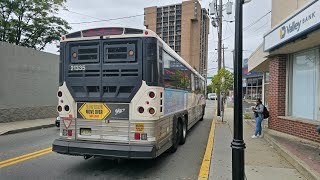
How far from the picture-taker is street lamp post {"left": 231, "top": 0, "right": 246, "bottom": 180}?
434 centimetres

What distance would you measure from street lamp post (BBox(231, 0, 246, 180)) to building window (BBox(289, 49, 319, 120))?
5.17 meters

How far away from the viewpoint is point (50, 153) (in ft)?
26.1

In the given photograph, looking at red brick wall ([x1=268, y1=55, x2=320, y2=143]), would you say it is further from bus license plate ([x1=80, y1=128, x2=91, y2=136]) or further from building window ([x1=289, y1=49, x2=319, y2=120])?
bus license plate ([x1=80, y1=128, x2=91, y2=136])

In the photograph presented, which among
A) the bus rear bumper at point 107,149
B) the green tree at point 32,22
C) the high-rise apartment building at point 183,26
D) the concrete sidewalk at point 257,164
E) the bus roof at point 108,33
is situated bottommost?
the concrete sidewalk at point 257,164

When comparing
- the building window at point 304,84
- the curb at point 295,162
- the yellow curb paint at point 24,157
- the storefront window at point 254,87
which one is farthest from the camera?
the storefront window at point 254,87

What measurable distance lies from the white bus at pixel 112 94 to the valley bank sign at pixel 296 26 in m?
3.56

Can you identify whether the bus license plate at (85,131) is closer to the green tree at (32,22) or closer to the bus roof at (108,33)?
the bus roof at (108,33)

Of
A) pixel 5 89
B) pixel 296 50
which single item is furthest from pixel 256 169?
pixel 5 89

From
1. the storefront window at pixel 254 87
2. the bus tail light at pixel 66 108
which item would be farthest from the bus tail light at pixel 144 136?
the storefront window at pixel 254 87

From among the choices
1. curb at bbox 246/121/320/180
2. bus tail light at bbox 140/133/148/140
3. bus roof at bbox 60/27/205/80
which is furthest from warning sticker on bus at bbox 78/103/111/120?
curb at bbox 246/121/320/180

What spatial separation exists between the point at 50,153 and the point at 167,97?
149 inches

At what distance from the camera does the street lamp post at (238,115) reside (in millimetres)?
4344

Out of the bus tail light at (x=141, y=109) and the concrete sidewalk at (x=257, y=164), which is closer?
the concrete sidewalk at (x=257, y=164)

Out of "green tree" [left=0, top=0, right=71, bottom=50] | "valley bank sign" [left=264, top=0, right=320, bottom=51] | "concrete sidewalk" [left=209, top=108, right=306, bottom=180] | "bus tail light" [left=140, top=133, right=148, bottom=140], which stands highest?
"green tree" [left=0, top=0, right=71, bottom=50]
